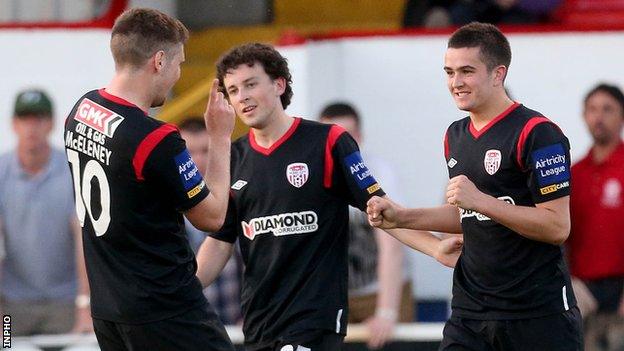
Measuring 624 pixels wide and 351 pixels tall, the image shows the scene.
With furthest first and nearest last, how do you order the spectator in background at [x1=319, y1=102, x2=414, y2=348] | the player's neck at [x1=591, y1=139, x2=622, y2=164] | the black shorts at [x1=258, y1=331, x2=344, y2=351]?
the player's neck at [x1=591, y1=139, x2=622, y2=164] < the spectator in background at [x1=319, y1=102, x2=414, y2=348] < the black shorts at [x1=258, y1=331, x2=344, y2=351]

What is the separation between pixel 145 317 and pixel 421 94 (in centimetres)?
513

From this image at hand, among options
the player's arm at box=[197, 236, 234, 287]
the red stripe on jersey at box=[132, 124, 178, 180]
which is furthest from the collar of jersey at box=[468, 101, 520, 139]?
the red stripe on jersey at box=[132, 124, 178, 180]

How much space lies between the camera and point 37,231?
10.1 m

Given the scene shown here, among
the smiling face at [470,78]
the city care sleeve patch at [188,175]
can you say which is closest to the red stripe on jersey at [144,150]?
the city care sleeve patch at [188,175]

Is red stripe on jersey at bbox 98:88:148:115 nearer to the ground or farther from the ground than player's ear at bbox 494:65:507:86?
nearer to the ground

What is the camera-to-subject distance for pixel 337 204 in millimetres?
7102

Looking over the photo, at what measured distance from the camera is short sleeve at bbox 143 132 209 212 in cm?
619

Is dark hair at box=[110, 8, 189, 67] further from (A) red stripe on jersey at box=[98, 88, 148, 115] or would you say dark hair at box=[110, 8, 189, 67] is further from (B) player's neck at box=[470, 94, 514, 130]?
(B) player's neck at box=[470, 94, 514, 130]

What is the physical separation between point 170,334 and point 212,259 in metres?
0.95

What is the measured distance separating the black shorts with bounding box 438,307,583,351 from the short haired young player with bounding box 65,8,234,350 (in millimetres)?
1109

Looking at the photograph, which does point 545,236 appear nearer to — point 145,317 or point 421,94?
point 145,317

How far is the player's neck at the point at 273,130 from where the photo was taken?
7208mm

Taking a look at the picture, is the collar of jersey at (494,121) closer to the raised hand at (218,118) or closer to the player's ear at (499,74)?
the player's ear at (499,74)

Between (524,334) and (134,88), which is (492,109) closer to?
(524,334)
